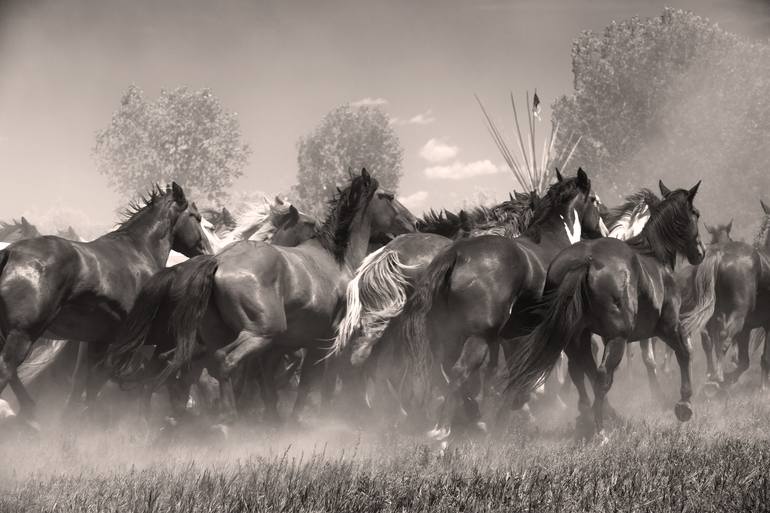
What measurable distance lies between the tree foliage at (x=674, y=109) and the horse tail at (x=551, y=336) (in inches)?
930

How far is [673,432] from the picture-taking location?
26.0ft

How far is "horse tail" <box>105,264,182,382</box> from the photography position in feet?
26.7

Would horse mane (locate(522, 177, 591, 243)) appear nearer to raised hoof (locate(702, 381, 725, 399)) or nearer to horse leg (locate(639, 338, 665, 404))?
horse leg (locate(639, 338, 665, 404))

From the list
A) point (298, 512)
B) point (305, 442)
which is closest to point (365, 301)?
point (305, 442)

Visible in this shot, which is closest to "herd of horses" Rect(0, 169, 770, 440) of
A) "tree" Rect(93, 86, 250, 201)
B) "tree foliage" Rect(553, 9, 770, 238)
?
"tree foliage" Rect(553, 9, 770, 238)

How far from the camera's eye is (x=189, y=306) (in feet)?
26.2

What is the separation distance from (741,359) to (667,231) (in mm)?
4204

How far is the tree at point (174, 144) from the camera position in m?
46.4

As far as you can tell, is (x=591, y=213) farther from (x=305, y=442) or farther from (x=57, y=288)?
(x=57, y=288)

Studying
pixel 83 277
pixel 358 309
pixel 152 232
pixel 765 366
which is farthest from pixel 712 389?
pixel 83 277

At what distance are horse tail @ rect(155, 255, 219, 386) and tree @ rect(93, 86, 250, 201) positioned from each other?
39203 millimetres

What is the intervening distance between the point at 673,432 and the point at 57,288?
5.73 metres

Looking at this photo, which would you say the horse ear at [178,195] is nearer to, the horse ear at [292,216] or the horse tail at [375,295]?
the horse ear at [292,216]

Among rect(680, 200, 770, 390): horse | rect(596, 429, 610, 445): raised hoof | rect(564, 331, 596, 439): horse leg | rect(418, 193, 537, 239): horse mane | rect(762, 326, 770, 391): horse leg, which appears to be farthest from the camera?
rect(762, 326, 770, 391): horse leg
